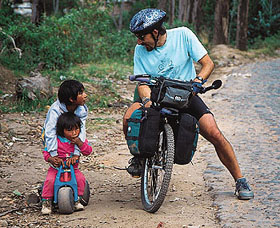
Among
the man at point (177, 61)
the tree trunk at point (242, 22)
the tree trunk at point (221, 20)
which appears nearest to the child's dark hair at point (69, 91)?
the man at point (177, 61)

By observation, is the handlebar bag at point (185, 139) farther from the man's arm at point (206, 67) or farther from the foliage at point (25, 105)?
the foliage at point (25, 105)

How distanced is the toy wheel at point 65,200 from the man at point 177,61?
110cm

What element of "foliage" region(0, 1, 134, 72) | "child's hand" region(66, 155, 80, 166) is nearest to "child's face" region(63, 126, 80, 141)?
"child's hand" region(66, 155, 80, 166)

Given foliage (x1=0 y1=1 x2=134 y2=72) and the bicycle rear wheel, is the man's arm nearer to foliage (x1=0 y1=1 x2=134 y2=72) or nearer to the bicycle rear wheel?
the bicycle rear wheel

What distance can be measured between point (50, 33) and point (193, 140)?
10209mm

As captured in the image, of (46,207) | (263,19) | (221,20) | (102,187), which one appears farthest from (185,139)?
(263,19)

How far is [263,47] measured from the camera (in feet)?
77.2

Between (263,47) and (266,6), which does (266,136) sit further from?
(266,6)

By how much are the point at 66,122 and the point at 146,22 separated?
3.88 ft

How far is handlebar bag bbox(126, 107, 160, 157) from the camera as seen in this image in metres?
4.71

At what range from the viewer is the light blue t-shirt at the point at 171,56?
498 cm

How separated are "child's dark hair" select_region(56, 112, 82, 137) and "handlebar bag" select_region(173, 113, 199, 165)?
962mm

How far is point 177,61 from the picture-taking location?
499 cm

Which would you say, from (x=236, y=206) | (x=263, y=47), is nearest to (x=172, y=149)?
(x=236, y=206)
